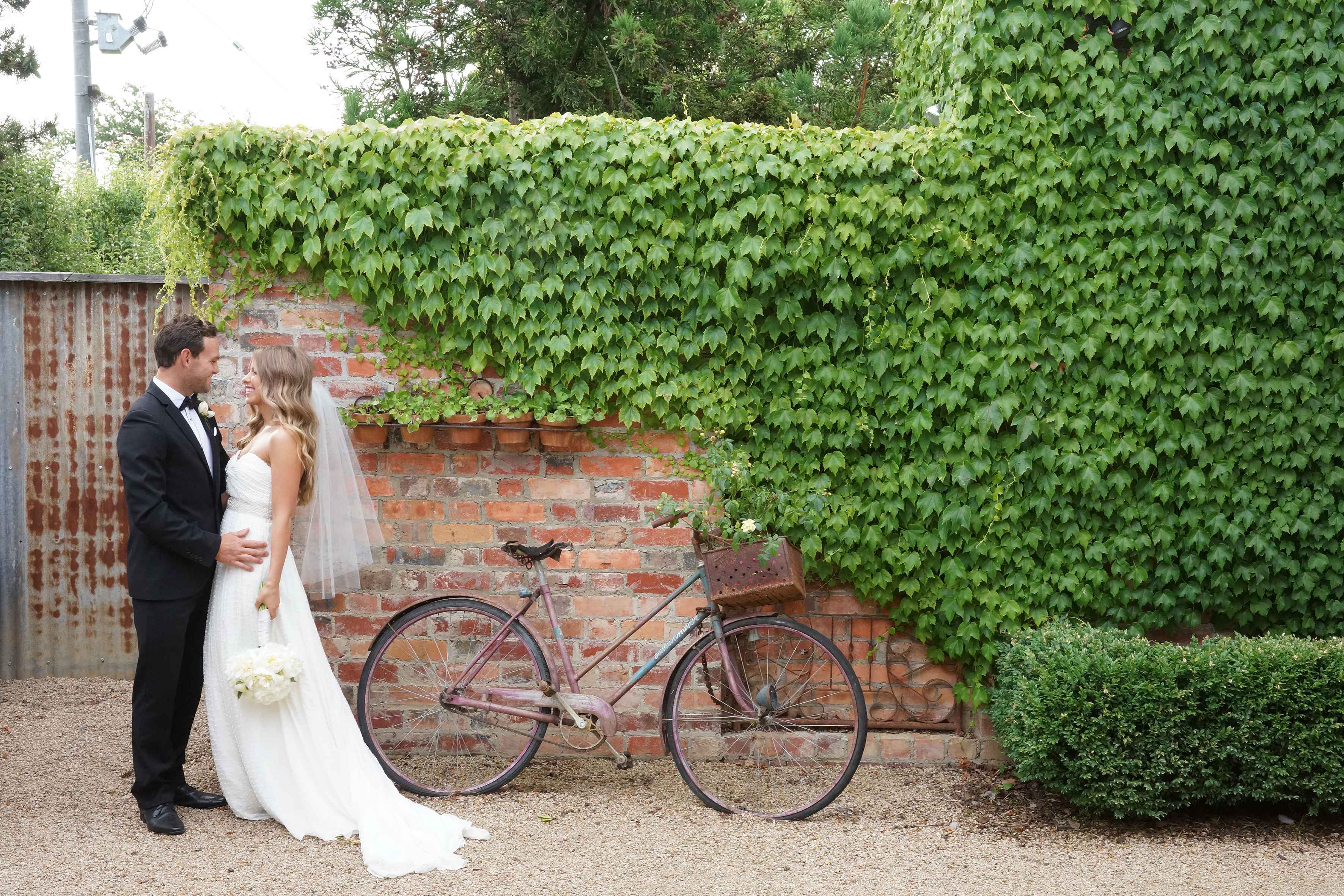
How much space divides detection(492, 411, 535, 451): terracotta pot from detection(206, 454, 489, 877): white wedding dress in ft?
3.18

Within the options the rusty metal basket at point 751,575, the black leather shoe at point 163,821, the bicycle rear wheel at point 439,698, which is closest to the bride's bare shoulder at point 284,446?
the bicycle rear wheel at point 439,698

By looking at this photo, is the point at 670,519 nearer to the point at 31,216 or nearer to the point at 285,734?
the point at 285,734

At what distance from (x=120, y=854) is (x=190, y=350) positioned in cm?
181

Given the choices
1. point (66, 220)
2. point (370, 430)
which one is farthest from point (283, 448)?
point (66, 220)

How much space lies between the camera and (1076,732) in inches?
136

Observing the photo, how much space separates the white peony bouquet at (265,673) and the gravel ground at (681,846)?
0.53m

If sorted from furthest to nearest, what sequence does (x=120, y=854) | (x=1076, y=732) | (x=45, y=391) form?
(x=45, y=391)
(x=1076, y=732)
(x=120, y=854)

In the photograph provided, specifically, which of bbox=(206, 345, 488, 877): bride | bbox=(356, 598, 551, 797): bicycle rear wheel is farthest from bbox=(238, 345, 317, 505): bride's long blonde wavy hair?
bbox=(356, 598, 551, 797): bicycle rear wheel

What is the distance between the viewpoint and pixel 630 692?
420cm

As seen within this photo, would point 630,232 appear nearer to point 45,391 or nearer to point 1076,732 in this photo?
point 1076,732

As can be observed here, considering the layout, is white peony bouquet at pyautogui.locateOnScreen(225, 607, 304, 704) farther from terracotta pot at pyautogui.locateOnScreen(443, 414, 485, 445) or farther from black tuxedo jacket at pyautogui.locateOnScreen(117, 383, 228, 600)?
terracotta pot at pyautogui.locateOnScreen(443, 414, 485, 445)

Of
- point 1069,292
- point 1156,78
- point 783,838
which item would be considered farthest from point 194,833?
point 1156,78

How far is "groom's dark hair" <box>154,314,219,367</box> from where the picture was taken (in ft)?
11.4

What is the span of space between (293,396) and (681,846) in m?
2.22
